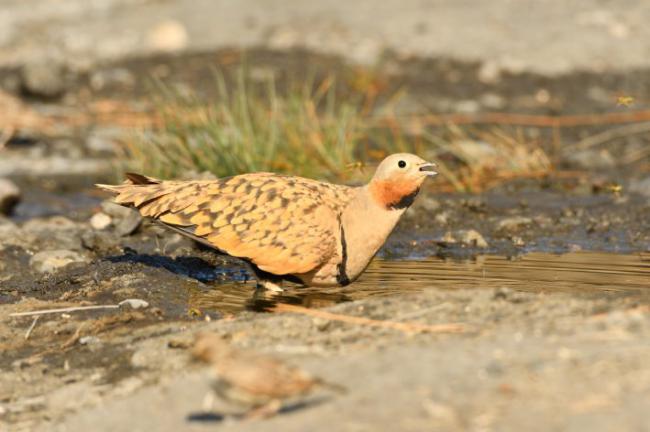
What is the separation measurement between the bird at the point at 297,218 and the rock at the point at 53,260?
944 millimetres

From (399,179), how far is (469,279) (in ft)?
3.53

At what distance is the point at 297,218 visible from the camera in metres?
6.25

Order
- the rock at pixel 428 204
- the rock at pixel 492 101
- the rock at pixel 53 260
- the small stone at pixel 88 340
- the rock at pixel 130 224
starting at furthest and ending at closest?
1. the rock at pixel 492 101
2. the rock at pixel 428 204
3. the rock at pixel 130 224
4. the rock at pixel 53 260
5. the small stone at pixel 88 340

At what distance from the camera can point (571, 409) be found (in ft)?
11.5

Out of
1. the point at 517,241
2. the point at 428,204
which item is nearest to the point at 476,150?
the point at 428,204

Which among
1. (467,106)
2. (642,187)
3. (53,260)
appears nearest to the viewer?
(53,260)

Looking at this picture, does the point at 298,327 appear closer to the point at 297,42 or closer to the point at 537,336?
the point at 537,336

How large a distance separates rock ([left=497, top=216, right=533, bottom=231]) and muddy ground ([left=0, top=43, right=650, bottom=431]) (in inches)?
0.7

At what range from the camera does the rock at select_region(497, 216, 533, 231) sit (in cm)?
845

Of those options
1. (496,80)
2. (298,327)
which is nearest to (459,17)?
(496,80)

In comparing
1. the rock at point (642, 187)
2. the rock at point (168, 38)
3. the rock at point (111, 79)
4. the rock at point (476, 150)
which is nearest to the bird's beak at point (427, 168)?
the rock at point (642, 187)

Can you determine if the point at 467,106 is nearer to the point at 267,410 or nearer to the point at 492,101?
the point at 492,101

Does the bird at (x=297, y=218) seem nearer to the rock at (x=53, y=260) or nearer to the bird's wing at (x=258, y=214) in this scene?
the bird's wing at (x=258, y=214)

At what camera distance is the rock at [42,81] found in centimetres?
1433
